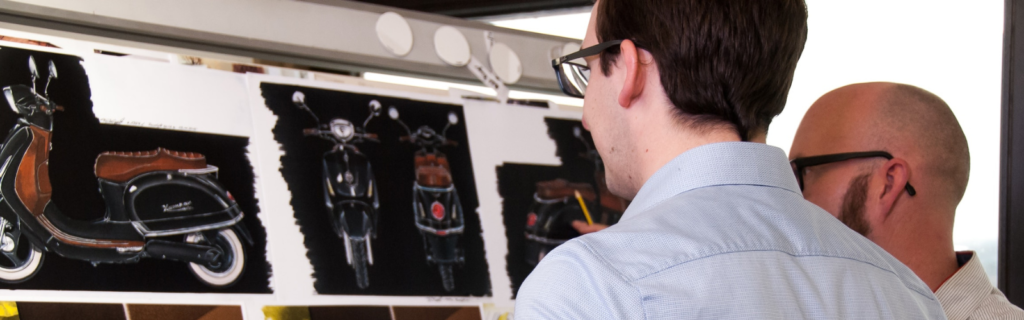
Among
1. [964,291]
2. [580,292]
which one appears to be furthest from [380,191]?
[964,291]

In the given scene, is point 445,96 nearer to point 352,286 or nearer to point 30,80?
point 352,286

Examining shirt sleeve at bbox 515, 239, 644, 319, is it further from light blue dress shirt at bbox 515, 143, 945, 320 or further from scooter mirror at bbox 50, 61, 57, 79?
scooter mirror at bbox 50, 61, 57, 79

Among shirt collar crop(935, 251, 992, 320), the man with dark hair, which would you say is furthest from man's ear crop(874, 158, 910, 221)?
the man with dark hair

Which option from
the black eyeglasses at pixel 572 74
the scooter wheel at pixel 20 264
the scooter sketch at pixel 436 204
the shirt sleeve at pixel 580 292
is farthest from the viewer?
the scooter sketch at pixel 436 204

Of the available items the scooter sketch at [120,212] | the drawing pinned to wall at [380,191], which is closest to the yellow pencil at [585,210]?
the drawing pinned to wall at [380,191]

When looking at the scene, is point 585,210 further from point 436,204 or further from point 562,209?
point 436,204

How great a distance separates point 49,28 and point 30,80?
0.28 feet

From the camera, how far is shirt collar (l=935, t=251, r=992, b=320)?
1067 mm

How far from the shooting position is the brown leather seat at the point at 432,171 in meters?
1.38

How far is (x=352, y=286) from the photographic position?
4.16 feet

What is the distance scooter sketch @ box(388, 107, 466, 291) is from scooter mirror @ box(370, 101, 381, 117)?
2 cm

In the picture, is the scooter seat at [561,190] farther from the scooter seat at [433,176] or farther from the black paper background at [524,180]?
the scooter seat at [433,176]

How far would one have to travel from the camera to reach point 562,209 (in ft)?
5.12

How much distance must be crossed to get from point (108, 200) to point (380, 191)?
45cm
